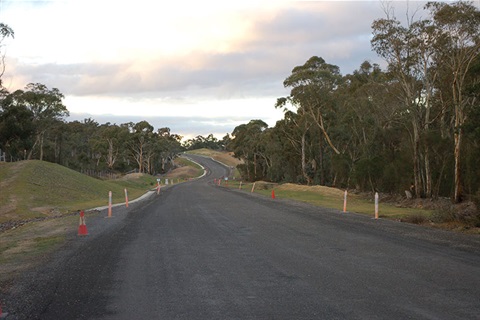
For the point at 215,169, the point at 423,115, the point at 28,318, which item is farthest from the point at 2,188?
the point at 215,169

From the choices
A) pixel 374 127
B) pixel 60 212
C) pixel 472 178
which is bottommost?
pixel 60 212

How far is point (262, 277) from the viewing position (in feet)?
29.6

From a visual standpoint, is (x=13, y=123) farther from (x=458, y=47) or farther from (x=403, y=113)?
(x=458, y=47)

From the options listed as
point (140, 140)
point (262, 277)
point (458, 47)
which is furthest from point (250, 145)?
point (262, 277)

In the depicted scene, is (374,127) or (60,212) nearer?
(60,212)

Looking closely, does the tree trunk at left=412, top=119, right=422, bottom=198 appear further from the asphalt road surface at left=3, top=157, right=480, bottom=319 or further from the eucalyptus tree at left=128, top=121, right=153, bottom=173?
the eucalyptus tree at left=128, top=121, right=153, bottom=173

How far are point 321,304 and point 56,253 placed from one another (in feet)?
26.0

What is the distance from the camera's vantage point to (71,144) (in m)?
108

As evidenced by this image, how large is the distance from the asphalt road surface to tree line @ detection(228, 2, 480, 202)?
8.18m

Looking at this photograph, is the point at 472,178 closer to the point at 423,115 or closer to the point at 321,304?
the point at 423,115

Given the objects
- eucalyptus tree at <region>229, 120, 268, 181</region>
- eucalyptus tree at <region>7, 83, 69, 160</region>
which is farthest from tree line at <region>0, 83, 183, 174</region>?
eucalyptus tree at <region>229, 120, 268, 181</region>

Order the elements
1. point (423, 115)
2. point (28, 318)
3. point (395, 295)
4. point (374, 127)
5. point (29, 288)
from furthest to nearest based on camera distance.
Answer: point (374, 127) < point (423, 115) < point (29, 288) < point (395, 295) < point (28, 318)

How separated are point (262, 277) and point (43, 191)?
3369cm

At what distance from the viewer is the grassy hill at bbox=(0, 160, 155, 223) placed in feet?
106
